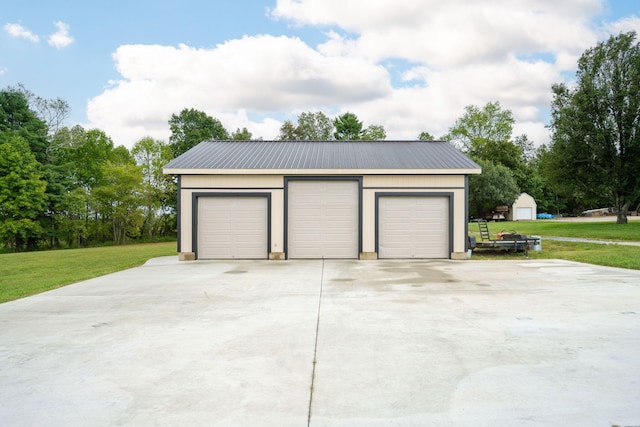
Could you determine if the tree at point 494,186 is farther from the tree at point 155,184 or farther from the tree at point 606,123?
the tree at point 155,184

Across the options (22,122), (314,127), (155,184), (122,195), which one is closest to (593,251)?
(122,195)

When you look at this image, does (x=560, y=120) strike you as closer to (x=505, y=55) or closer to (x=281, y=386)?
(x=505, y=55)

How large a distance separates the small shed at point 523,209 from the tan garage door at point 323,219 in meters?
44.5

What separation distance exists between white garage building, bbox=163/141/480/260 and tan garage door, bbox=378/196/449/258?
0.11ft

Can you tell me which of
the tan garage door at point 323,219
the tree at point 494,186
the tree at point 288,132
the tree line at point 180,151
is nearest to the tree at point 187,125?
the tree line at point 180,151

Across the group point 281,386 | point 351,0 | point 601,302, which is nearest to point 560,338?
point 601,302

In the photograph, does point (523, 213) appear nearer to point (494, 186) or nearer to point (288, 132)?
point (494, 186)

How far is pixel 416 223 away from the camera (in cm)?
1341

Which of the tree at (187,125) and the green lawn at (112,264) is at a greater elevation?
the tree at (187,125)

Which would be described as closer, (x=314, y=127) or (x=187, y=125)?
(x=187, y=125)

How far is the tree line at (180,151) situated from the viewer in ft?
78.8

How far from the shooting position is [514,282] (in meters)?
8.35

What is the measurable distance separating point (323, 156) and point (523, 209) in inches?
1757

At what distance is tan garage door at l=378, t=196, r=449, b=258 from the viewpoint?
13.4m
